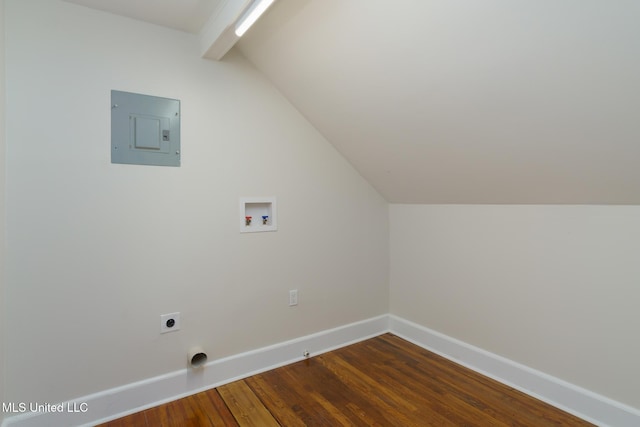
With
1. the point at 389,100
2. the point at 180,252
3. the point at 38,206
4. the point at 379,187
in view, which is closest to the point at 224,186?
the point at 180,252

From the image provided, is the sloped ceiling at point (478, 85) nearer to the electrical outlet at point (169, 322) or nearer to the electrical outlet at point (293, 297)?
the electrical outlet at point (293, 297)

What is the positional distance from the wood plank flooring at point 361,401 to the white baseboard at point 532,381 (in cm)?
6

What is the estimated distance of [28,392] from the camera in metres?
1.59

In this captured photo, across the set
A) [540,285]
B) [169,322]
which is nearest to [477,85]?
[540,285]

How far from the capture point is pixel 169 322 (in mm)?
1943

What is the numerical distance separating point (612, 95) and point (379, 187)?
171 cm

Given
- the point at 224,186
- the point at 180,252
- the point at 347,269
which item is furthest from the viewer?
the point at 347,269

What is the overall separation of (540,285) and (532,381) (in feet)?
1.96

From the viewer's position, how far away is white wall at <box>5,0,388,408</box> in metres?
1.59

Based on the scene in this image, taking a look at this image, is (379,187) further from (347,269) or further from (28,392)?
(28,392)

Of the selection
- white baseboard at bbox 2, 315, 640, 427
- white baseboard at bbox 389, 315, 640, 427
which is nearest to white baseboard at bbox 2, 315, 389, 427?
white baseboard at bbox 2, 315, 640, 427

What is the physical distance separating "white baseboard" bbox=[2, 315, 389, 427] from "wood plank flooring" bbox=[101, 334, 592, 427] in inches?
2.2

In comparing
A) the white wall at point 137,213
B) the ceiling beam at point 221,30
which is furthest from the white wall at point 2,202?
the ceiling beam at point 221,30

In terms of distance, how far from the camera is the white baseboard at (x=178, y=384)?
5.43 feet
